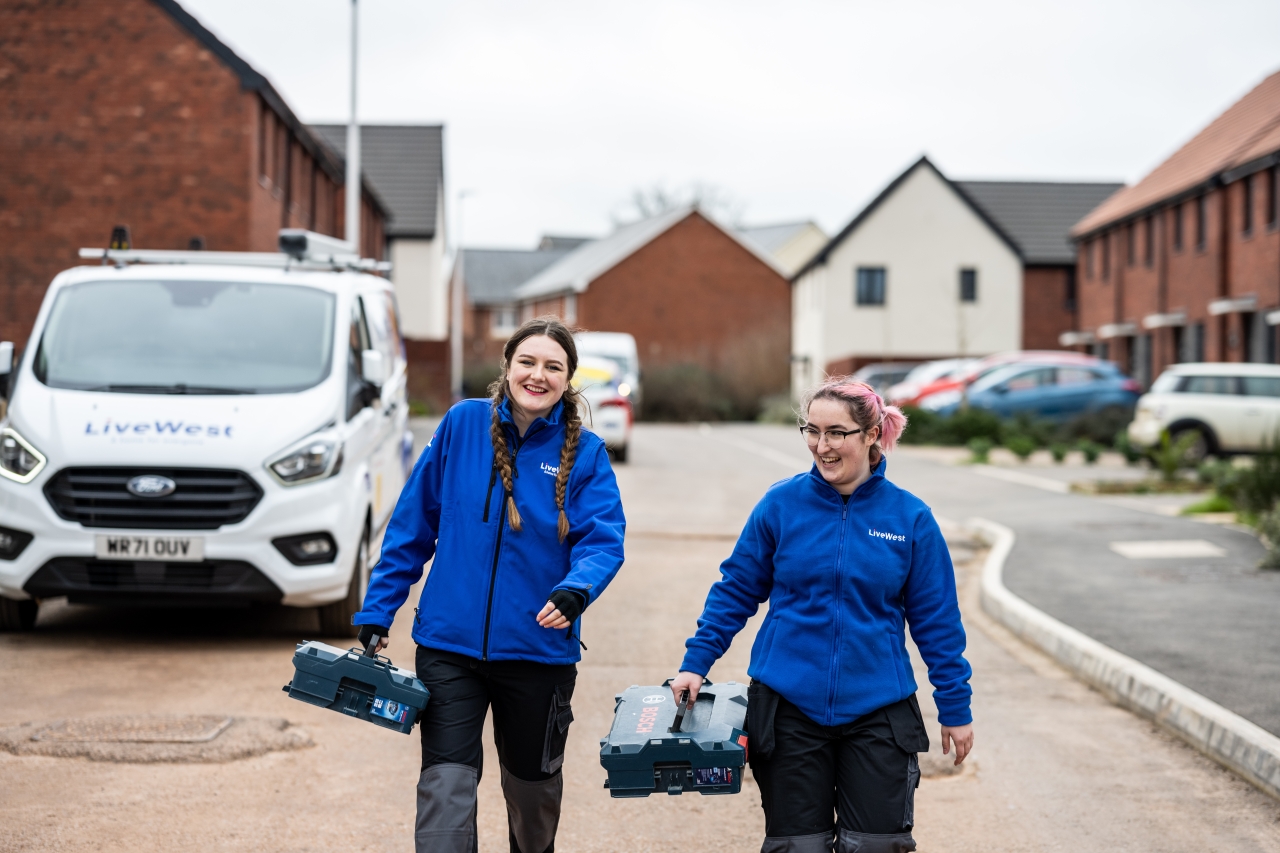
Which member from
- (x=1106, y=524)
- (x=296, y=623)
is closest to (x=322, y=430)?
(x=296, y=623)

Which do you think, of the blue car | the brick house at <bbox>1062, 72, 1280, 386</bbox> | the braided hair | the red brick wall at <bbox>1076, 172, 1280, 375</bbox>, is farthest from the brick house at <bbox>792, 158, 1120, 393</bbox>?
the braided hair

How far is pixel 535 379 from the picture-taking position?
4.05 m

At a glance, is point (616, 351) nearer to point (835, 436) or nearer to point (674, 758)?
point (835, 436)

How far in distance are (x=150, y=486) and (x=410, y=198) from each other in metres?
46.8

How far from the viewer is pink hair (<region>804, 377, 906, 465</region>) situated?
153 inches

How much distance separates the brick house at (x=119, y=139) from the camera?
26.5 metres

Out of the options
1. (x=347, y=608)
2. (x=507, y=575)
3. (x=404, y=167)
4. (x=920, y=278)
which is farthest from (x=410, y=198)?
(x=507, y=575)

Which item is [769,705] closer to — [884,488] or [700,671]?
[700,671]

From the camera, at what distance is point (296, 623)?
9336mm

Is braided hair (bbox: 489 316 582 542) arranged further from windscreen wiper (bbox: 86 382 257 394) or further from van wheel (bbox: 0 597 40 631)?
van wheel (bbox: 0 597 40 631)

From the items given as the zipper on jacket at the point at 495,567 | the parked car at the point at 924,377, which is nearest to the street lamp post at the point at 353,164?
the parked car at the point at 924,377

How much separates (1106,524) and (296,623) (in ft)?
29.3

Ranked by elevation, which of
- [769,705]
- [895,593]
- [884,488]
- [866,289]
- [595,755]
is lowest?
[595,755]

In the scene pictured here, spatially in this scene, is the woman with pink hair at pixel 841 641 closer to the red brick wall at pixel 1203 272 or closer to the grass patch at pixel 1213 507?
the grass patch at pixel 1213 507
